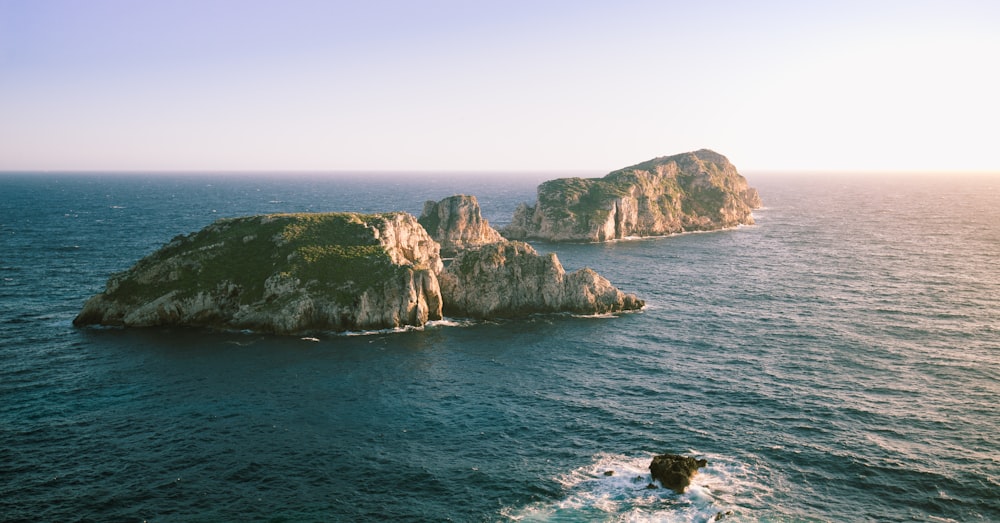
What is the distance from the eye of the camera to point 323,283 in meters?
87.5

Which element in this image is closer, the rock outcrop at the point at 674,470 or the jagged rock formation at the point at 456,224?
the rock outcrop at the point at 674,470

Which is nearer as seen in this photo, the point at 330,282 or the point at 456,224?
the point at 330,282

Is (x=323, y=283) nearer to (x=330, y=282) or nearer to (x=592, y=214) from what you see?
(x=330, y=282)

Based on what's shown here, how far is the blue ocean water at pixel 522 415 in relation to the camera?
43.7 metres

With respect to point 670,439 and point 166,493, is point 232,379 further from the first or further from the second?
point 670,439

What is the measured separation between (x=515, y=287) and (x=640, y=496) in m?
53.3

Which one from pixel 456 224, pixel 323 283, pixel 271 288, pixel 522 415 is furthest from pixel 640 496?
pixel 456 224

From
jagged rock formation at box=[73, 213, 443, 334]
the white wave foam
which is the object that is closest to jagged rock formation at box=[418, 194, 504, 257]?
jagged rock formation at box=[73, 213, 443, 334]

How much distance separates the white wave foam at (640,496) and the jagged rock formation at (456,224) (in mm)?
101482

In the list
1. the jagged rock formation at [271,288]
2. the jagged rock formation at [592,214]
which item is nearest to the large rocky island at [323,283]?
the jagged rock formation at [271,288]

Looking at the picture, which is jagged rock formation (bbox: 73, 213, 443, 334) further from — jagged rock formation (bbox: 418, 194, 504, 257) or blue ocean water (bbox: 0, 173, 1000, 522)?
jagged rock formation (bbox: 418, 194, 504, 257)

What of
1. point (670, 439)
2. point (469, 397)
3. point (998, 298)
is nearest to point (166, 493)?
point (469, 397)

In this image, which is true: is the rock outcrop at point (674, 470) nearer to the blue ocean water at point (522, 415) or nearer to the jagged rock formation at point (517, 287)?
the blue ocean water at point (522, 415)

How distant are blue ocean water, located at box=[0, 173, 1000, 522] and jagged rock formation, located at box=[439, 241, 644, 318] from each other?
4141mm
